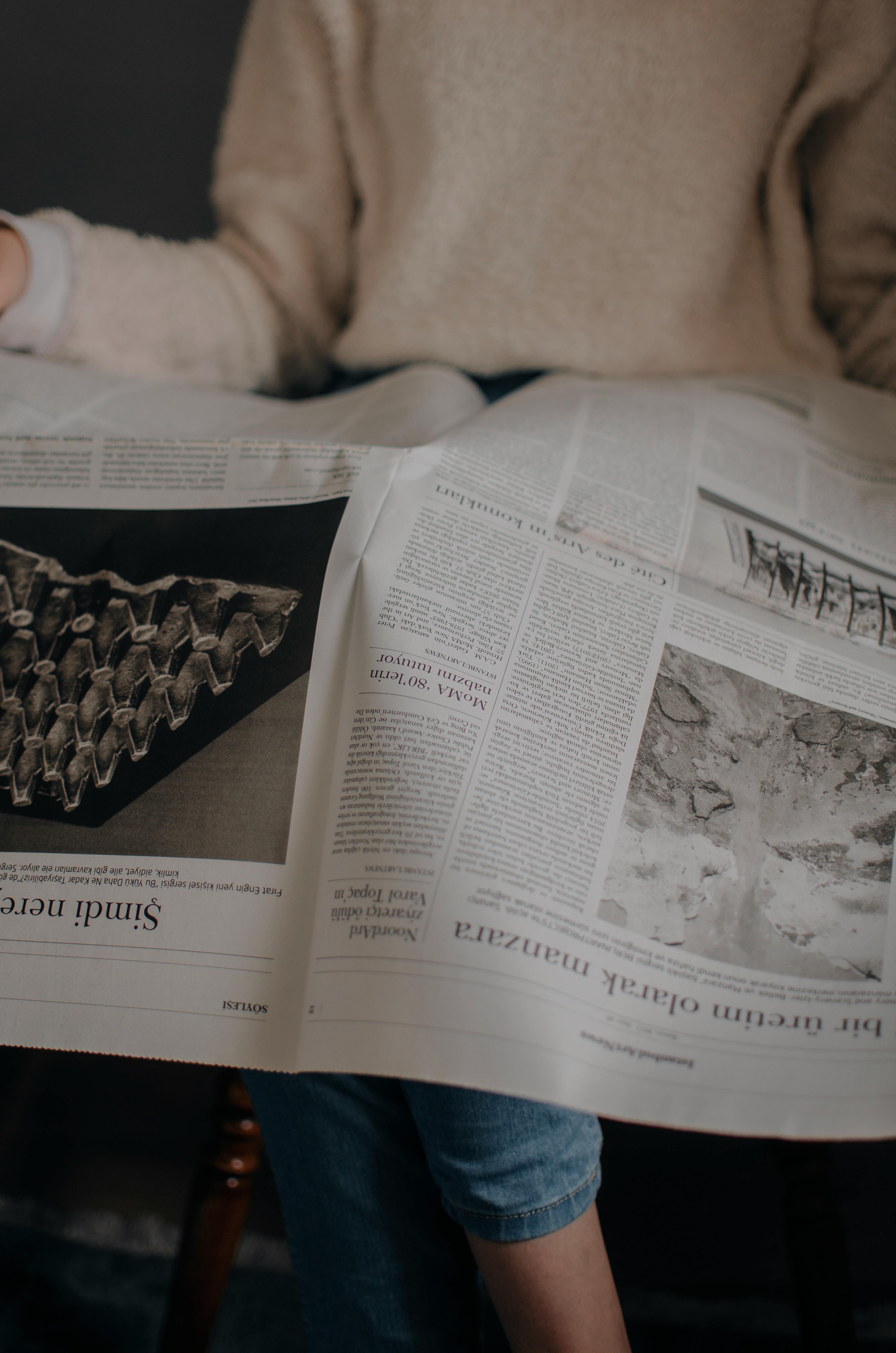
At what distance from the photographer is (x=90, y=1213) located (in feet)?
1.80

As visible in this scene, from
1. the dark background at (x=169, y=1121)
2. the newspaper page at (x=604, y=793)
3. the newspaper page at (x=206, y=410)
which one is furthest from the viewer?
the dark background at (x=169, y=1121)

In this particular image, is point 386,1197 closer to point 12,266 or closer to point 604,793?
point 604,793

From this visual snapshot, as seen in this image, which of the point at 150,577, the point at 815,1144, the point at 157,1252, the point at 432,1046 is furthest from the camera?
the point at 157,1252

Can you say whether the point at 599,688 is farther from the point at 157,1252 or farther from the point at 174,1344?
the point at 157,1252

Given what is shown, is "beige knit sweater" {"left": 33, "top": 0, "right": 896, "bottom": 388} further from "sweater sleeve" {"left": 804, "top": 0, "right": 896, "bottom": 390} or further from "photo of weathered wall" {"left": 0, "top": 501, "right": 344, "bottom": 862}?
"photo of weathered wall" {"left": 0, "top": 501, "right": 344, "bottom": 862}

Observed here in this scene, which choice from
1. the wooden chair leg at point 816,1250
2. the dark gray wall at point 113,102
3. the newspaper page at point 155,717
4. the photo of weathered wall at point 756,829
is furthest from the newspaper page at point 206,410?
the wooden chair leg at point 816,1250

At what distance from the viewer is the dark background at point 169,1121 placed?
0.52 metres

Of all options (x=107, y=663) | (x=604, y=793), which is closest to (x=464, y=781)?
(x=604, y=793)

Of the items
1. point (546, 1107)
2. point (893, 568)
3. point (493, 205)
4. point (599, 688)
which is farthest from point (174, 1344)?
point (493, 205)

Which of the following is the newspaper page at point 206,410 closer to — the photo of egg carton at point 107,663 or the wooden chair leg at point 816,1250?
the photo of egg carton at point 107,663

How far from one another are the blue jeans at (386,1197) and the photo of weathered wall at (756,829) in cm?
8

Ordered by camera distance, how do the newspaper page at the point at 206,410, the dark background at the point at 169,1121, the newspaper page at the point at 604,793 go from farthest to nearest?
the dark background at the point at 169,1121
the newspaper page at the point at 206,410
the newspaper page at the point at 604,793

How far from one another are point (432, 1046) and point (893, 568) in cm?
31

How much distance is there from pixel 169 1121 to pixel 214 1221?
22cm
